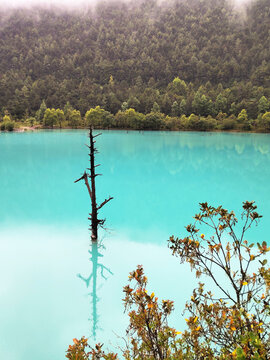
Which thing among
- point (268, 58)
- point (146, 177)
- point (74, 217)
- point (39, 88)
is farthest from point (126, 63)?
point (74, 217)

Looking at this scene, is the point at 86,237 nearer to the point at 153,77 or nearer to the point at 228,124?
the point at 228,124

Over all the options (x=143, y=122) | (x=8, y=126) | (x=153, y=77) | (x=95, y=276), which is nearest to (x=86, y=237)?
(x=95, y=276)

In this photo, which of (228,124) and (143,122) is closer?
(228,124)

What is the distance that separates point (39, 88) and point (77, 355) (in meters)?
165

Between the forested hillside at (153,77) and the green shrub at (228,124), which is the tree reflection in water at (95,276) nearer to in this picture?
the green shrub at (228,124)

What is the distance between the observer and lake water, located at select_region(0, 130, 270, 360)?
9.67 metres

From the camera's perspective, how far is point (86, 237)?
673 inches

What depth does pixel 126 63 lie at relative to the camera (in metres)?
181

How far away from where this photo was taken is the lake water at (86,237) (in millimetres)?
9672

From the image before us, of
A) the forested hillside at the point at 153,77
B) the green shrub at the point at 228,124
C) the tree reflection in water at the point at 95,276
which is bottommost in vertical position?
the tree reflection in water at the point at 95,276

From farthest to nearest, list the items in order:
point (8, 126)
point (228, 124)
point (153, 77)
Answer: point (153, 77) → point (228, 124) → point (8, 126)

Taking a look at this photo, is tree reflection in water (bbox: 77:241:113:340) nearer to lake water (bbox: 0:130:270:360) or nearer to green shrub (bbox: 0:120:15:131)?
lake water (bbox: 0:130:270:360)

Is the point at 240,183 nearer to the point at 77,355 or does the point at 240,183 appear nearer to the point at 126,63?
the point at 77,355

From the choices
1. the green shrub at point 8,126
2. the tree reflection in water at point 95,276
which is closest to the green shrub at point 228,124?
the green shrub at point 8,126
